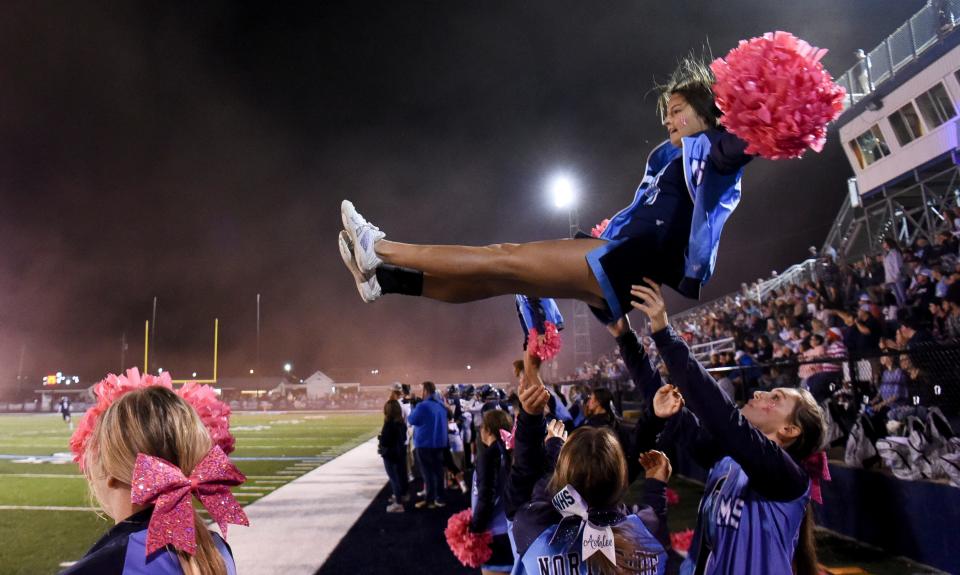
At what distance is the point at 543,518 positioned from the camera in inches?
85.4

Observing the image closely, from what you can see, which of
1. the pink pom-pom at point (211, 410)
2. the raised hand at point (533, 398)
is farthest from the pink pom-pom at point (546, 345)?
the pink pom-pom at point (211, 410)

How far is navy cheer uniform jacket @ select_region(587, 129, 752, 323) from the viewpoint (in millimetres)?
2098

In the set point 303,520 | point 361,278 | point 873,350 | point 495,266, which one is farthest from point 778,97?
point 873,350

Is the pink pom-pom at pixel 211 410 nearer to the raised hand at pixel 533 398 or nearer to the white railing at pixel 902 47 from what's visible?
the raised hand at pixel 533 398

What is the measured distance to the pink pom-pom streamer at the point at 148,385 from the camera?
5.76 ft

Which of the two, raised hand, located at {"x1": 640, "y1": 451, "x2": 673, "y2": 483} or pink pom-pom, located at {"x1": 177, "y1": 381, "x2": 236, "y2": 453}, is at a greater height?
pink pom-pom, located at {"x1": 177, "y1": 381, "x2": 236, "y2": 453}

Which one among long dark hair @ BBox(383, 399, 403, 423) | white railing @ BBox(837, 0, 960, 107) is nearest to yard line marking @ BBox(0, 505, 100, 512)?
long dark hair @ BBox(383, 399, 403, 423)

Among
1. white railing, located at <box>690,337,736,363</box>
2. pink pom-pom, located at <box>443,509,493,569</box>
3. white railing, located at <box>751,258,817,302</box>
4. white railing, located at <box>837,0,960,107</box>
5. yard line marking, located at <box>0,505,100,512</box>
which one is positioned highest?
white railing, located at <box>837,0,960,107</box>

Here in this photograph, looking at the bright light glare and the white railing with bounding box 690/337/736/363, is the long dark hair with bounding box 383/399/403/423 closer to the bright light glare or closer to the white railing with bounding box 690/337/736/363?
the white railing with bounding box 690/337/736/363

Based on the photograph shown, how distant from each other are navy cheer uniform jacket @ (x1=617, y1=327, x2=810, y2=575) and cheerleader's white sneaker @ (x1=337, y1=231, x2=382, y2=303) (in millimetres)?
915

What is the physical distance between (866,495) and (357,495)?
20.6 ft

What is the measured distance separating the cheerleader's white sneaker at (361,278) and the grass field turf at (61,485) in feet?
3.25

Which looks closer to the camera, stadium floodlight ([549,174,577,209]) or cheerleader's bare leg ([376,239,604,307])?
cheerleader's bare leg ([376,239,604,307])

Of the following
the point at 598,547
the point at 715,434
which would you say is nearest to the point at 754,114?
the point at 715,434
